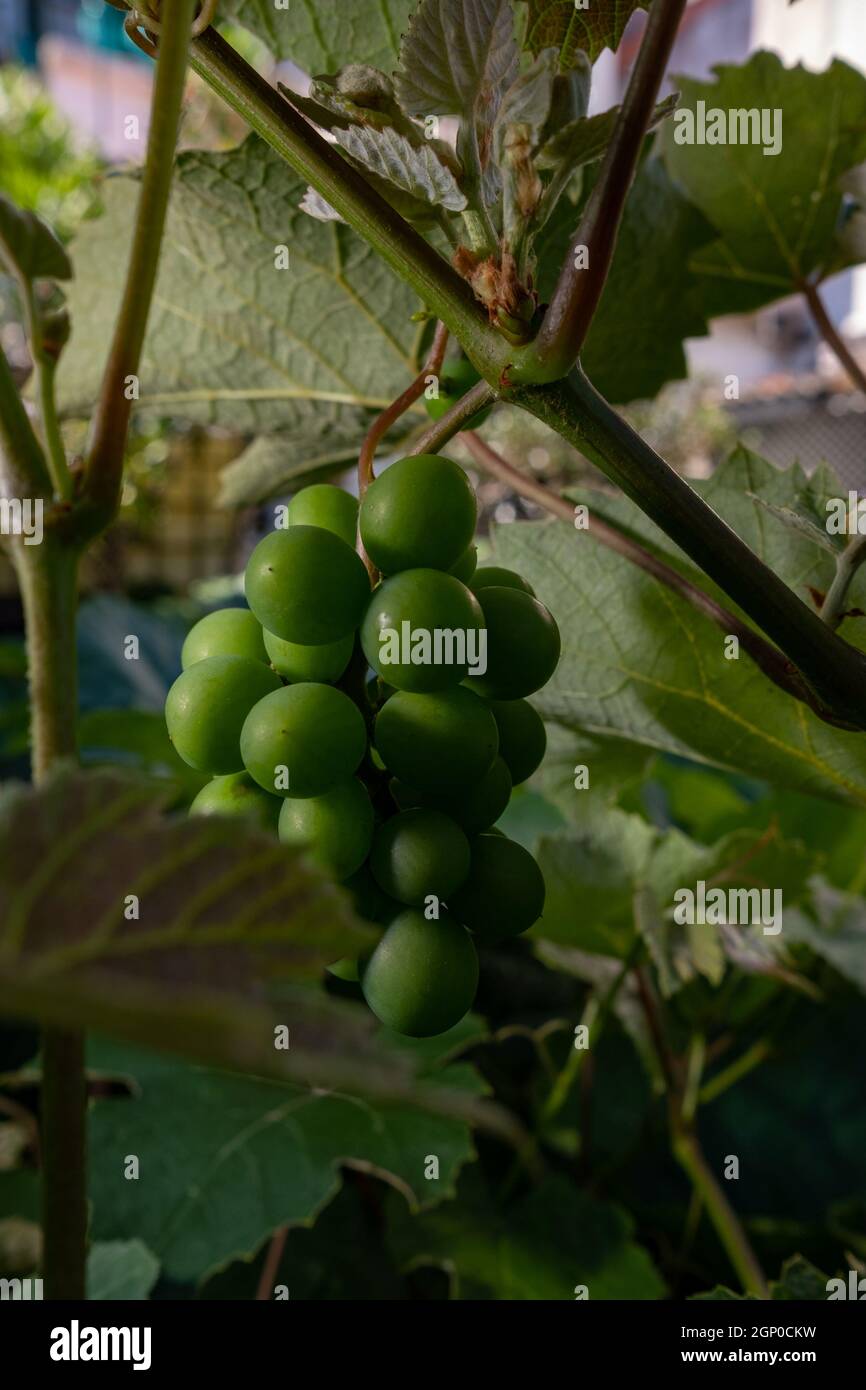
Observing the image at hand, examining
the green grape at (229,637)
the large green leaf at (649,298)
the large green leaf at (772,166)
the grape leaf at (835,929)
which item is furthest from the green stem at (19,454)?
the grape leaf at (835,929)

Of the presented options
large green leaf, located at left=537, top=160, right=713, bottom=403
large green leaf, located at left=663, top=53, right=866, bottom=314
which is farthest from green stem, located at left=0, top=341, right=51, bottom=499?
large green leaf, located at left=663, top=53, right=866, bottom=314

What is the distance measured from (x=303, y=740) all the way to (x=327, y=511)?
0.08 meters

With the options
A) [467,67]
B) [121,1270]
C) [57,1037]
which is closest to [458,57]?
[467,67]

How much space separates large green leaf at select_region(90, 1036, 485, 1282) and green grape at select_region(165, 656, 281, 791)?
12.2 inches

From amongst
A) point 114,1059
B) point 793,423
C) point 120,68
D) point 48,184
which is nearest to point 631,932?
point 114,1059

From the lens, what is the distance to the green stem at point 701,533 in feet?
0.87

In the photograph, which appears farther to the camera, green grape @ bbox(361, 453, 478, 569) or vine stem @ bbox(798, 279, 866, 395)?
vine stem @ bbox(798, 279, 866, 395)

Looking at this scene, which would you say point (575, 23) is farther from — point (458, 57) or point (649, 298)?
point (649, 298)

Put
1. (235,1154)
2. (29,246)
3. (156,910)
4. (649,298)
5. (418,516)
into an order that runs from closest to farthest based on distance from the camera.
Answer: (156,910), (418,516), (29,246), (649,298), (235,1154)

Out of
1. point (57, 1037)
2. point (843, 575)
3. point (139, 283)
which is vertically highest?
point (139, 283)

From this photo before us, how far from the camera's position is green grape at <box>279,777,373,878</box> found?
0.83ft

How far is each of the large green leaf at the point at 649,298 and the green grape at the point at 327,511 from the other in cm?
18

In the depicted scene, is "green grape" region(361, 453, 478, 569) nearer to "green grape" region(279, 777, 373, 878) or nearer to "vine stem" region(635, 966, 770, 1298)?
"green grape" region(279, 777, 373, 878)

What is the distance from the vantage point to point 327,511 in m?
0.30
